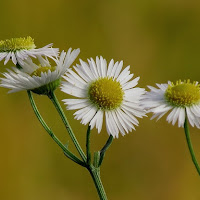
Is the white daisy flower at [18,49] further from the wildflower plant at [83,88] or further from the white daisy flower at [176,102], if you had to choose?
the white daisy flower at [176,102]

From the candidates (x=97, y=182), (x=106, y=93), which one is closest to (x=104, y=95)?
(x=106, y=93)

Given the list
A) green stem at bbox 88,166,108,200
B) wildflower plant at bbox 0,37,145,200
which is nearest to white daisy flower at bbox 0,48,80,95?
wildflower plant at bbox 0,37,145,200

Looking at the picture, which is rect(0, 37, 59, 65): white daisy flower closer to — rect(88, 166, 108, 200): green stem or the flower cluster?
the flower cluster

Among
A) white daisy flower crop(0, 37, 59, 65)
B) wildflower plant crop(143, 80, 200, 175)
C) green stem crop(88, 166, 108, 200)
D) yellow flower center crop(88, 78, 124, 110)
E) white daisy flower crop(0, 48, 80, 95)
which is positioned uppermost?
white daisy flower crop(0, 37, 59, 65)

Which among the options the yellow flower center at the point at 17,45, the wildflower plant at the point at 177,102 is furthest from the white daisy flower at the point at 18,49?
the wildflower plant at the point at 177,102

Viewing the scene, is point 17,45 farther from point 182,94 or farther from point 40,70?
point 182,94

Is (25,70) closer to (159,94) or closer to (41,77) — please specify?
(41,77)

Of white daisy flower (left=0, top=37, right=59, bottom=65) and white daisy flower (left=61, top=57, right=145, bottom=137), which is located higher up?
white daisy flower (left=0, top=37, right=59, bottom=65)
